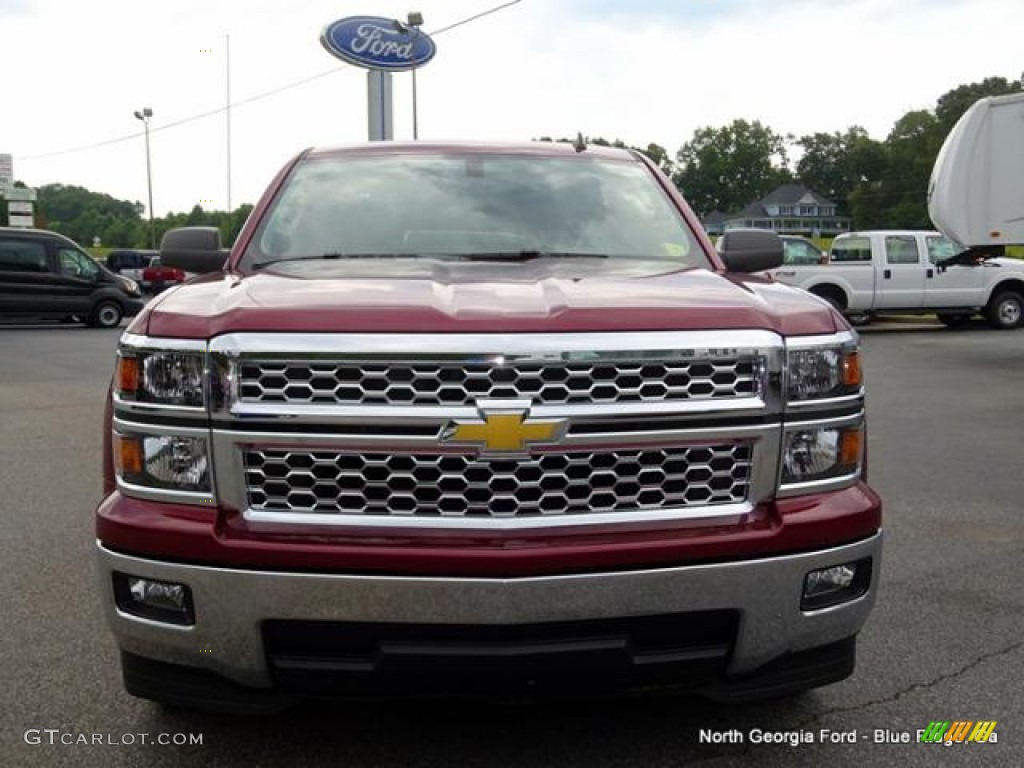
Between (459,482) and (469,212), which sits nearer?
(459,482)

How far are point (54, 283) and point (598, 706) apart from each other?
20.2m

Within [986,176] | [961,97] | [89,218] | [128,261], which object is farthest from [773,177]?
[986,176]

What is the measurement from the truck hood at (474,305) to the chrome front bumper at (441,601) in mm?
572

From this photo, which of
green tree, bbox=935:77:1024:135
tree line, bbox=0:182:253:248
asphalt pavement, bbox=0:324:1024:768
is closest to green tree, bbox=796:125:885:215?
green tree, bbox=935:77:1024:135

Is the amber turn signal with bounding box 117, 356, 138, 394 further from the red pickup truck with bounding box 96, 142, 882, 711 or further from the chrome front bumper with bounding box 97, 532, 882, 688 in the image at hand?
the chrome front bumper with bounding box 97, 532, 882, 688

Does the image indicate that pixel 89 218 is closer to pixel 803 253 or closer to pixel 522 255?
pixel 803 253

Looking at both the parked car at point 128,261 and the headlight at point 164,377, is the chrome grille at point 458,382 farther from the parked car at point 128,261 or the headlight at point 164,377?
the parked car at point 128,261

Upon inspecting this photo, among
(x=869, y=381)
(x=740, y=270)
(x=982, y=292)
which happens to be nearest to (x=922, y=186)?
(x=982, y=292)

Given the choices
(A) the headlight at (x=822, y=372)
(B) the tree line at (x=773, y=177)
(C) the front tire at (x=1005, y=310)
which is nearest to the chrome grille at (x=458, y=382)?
(A) the headlight at (x=822, y=372)

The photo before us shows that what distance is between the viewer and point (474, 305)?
2.45 meters

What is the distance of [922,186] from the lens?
9956 centimetres

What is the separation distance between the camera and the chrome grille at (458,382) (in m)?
2.27

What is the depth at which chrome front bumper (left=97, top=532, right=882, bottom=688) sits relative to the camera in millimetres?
2234

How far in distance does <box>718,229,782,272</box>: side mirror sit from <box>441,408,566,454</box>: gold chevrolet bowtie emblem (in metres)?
1.88
